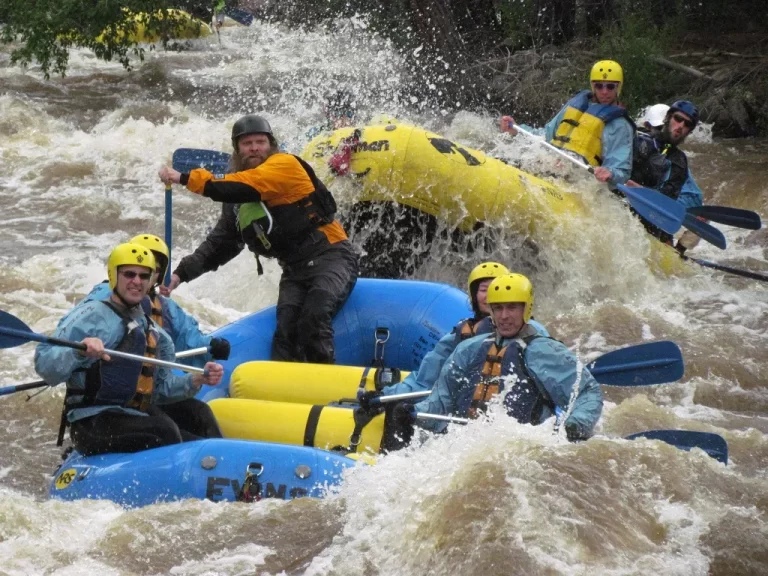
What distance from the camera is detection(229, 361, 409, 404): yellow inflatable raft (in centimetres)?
579

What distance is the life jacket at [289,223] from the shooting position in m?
6.34

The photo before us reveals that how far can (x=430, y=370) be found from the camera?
5262 mm

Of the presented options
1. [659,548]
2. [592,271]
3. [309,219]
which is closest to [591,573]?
[659,548]

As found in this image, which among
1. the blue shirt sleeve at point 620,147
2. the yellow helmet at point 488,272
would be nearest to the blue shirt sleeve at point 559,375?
the yellow helmet at point 488,272

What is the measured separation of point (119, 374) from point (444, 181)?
3444 mm

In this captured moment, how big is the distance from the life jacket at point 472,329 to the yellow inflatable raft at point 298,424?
49 cm

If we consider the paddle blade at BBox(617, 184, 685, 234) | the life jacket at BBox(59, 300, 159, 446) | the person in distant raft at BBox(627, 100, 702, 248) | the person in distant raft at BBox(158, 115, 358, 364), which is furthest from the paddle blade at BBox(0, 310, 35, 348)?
the person in distant raft at BBox(627, 100, 702, 248)

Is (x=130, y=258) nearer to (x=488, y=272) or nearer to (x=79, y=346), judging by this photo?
(x=79, y=346)

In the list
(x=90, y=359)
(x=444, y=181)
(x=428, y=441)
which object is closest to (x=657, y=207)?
(x=444, y=181)

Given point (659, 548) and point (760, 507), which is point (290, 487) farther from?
point (760, 507)

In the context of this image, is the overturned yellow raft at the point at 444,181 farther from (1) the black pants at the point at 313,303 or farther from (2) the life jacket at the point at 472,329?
(2) the life jacket at the point at 472,329

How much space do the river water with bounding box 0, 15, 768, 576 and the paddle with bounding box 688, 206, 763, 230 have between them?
0.51 metres

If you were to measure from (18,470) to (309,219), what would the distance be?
6.40 feet

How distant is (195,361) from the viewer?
17.8ft
